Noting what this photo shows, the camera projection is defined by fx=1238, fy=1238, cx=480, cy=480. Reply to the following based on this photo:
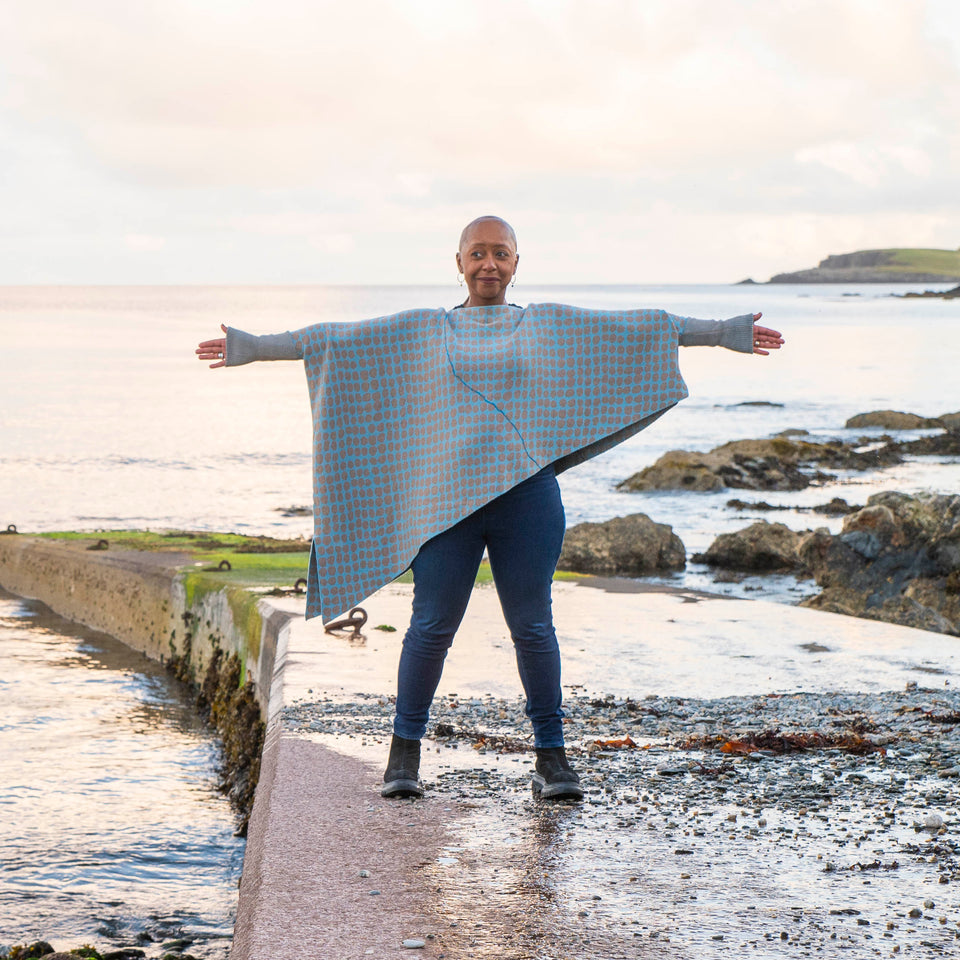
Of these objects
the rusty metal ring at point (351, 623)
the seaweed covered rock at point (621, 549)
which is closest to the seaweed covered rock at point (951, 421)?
the seaweed covered rock at point (621, 549)

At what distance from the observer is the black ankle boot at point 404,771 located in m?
4.65

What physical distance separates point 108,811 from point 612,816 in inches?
143

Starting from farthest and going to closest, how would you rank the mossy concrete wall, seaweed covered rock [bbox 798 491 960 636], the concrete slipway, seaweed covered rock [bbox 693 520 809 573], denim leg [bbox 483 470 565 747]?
seaweed covered rock [bbox 693 520 809 573] → seaweed covered rock [bbox 798 491 960 636] → the mossy concrete wall → denim leg [bbox 483 470 565 747] → the concrete slipway

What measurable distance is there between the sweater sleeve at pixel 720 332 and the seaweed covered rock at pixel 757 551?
12.0 m

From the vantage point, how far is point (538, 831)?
14.3 feet

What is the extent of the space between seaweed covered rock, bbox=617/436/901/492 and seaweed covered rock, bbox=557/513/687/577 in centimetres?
804

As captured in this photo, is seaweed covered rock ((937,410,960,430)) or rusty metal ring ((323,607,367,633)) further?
seaweed covered rock ((937,410,960,430))

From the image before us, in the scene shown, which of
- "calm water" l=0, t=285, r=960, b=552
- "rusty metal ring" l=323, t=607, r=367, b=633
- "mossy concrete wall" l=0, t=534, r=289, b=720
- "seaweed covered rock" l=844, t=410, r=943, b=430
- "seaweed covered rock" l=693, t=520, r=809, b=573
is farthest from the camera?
"seaweed covered rock" l=844, t=410, r=943, b=430

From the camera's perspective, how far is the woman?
4.48 m

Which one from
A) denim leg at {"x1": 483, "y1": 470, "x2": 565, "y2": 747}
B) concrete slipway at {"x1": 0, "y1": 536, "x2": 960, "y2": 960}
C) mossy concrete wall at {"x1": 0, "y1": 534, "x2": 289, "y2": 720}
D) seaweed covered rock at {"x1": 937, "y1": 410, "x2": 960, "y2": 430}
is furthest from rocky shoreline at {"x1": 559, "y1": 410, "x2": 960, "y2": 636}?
seaweed covered rock at {"x1": 937, "y1": 410, "x2": 960, "y2": 430}

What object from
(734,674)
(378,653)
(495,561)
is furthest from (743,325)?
(378,653)

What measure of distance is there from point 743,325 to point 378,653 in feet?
11.8

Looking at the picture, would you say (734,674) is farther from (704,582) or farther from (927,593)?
(704,582)

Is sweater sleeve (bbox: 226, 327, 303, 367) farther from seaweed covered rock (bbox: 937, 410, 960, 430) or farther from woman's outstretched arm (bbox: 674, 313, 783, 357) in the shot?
seaweed covered rock (bbox: 937, 410, 960, 430)
